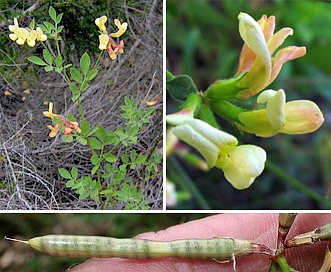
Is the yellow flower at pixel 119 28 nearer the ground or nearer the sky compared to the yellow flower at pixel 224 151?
nearer the sky

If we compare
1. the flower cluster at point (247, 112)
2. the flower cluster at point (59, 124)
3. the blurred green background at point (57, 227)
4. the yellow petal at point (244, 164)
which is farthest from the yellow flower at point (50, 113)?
the blurred green background at point (57, 227)

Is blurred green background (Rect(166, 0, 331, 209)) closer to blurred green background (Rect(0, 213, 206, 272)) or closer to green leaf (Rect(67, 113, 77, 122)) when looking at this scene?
blurred green background (Rect(0, 213, 206, 272))

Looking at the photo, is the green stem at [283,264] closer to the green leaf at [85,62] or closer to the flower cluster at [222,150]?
the flower cluster at [222,150]

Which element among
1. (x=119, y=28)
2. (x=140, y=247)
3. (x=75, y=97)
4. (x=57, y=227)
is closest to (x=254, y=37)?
(x=119, y=28)

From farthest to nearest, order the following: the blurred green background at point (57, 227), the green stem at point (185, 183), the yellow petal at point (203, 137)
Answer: the blurred green background at point (57, 227) < the green stem at point (185, 183) < the yellow petal at point (203, 137)

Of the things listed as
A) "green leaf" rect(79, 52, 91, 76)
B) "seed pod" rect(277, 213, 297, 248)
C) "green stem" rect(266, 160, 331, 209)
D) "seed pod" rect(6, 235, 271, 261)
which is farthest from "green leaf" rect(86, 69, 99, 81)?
"green stem" rect(266, 160, 331, 209)

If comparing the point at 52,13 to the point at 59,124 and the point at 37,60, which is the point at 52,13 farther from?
the point at 59,124
